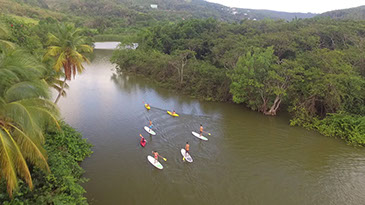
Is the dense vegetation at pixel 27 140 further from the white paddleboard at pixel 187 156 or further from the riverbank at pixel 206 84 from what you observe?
the riverbank at pixel 206 84

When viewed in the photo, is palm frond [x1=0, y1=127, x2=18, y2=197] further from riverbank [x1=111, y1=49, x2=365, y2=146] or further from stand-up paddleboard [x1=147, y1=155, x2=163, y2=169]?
riverbank [x1=111, y1=49, x2=365, y2=146]

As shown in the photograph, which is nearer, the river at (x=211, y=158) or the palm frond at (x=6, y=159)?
the palm frond at (x=6, y=159)

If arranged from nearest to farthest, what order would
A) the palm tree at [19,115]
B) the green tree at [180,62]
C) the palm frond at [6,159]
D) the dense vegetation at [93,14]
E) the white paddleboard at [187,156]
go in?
the palm frond at [6,159] → the palm tree at [19,115] → the white paddleboard at [187,156] → the green tree at [180,62] → the dense vegetation at [93,14]

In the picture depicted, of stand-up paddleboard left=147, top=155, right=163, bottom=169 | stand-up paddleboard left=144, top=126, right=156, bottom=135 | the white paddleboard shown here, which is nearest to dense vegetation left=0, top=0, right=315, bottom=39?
stand-up paddleboard left=144, top=126, right=156, bottom=135

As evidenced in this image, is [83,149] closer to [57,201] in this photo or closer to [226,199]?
[57,201]

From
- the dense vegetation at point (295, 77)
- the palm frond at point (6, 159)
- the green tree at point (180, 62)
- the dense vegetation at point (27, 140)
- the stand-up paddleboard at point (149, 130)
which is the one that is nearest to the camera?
the palm frond at point (6, 159)

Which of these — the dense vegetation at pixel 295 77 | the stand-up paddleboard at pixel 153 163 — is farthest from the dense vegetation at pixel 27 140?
the dense vegetation at pixel 295 77

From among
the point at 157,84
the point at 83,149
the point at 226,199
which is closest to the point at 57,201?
the point at 83,149
